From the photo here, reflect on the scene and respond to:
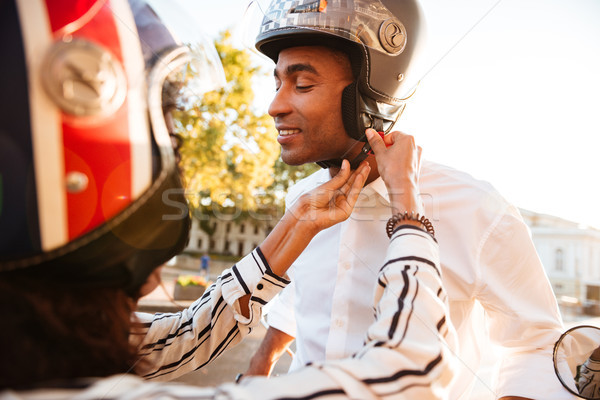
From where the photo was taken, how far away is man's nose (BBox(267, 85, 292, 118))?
2271 mm

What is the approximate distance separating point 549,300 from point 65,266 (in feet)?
6.49

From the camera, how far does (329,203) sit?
6.53 feet

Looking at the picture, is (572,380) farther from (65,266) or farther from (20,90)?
(20,90)

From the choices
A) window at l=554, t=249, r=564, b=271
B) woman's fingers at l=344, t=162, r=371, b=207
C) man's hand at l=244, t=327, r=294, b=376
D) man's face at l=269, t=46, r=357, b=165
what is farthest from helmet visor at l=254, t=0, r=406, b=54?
window at l=554, t=249, r=564, b=271

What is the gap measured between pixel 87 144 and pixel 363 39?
169 centimetres

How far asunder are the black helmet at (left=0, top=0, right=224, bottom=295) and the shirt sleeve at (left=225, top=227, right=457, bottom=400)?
519 mm

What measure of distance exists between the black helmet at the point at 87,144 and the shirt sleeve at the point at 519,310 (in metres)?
1.51

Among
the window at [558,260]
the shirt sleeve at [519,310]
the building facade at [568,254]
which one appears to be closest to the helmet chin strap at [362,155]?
the shirt sleeve at [519,310]

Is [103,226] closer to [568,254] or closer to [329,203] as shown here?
[329,203]

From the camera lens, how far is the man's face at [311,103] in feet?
7.41

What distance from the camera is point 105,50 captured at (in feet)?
3.50

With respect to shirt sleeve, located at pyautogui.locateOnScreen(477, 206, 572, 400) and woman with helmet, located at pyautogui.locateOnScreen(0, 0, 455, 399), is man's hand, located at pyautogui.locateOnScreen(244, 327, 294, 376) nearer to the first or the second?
woman with helmet, located at pyautogui.locateOnScreen(0, 0, 455, 399)

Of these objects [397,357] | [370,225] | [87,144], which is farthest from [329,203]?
[87,144]

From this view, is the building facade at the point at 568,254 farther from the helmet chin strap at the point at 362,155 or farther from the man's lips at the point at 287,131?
the man's lips at the point at 287,131
